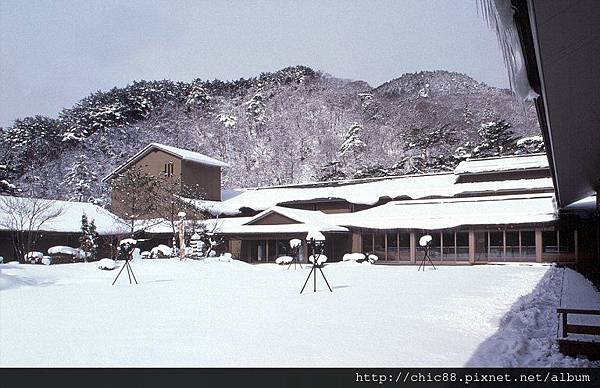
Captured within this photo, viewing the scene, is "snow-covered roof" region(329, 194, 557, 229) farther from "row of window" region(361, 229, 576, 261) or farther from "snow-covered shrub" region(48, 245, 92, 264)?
"snow-covered shrub" region(48, 245, 92, 264)

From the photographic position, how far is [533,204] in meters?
23.5

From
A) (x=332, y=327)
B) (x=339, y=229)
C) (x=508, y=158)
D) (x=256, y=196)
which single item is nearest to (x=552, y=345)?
(x=332, y=327)

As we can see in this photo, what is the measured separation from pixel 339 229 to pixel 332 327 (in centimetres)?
2013

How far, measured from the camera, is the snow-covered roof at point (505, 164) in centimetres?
2756

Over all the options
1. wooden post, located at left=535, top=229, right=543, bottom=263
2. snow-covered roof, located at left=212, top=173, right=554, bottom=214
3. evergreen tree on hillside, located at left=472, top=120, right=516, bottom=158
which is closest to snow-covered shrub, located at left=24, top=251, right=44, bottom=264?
snow-covered roof, located at left=212, top=173, right=554, bottom=214

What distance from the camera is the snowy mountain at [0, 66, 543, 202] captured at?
1757 inches

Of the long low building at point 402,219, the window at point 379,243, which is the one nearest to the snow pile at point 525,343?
the long low building at point 402,219

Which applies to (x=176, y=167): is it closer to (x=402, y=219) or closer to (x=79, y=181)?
(x=402, y=219)

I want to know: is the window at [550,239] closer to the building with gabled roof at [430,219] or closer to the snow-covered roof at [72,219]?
the building with gabled roof at [430,219]

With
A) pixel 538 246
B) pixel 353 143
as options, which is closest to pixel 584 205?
pixel 538 246

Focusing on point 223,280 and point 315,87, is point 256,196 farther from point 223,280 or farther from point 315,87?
point 315,87

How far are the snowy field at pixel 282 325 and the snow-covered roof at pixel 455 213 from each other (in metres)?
9.57

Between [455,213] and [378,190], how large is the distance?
23.5 feet

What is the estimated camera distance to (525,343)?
582 centimetres
